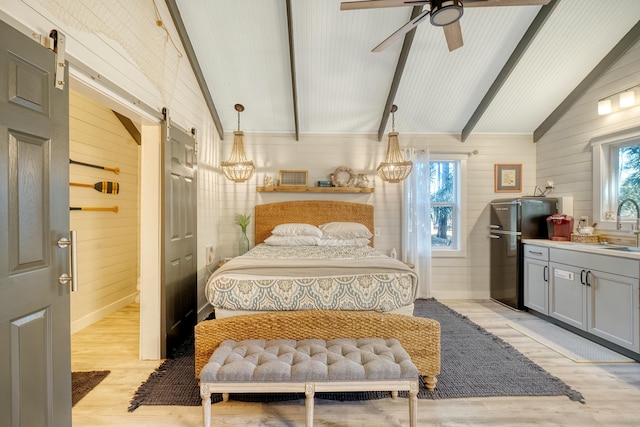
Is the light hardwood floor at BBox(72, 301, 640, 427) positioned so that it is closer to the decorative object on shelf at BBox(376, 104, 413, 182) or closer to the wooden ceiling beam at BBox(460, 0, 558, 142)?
the decorative object on shelf at BBox(376, 104, 413, 182)

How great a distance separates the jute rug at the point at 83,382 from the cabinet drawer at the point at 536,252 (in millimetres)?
4663

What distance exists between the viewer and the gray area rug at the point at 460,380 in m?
2.19

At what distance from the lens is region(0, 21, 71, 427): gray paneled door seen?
1.33 meters

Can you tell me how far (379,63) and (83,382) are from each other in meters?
4.21

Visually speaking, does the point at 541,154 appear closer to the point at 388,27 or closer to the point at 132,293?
the point at 388,27

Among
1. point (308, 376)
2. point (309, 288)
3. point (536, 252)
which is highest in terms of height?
point (536, 252)

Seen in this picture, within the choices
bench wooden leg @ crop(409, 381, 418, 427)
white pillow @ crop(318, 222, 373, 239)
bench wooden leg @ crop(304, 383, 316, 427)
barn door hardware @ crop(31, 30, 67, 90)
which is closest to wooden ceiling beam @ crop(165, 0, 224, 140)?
barn door hardware @ crop(31, 30, 67, 90)

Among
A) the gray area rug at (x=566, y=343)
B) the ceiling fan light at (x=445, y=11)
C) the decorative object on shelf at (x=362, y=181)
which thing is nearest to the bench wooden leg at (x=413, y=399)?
the gray area rug at (x=566, y=343)

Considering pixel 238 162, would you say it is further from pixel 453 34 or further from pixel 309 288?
pixel 453 34

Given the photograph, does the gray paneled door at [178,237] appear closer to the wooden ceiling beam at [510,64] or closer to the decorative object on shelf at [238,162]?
the decorative object on shelf at [238,162]

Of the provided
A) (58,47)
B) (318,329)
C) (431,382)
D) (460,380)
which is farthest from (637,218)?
(58,47)

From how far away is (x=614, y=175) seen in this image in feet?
11.7

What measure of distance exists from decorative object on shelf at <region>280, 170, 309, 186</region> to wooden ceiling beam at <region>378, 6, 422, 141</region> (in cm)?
130

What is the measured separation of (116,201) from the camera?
4070 mm
